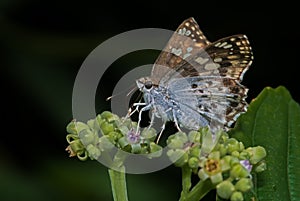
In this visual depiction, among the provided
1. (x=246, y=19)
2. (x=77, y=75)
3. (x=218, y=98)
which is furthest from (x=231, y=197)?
(x=246, y=19)

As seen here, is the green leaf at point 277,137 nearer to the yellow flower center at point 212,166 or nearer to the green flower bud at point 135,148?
the yellow flower center at point 212,166

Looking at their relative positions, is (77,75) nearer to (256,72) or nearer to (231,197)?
(256,72)

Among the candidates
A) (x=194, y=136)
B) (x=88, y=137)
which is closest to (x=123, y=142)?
(x=88, y=137)

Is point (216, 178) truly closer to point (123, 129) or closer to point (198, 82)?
point (123, 129)

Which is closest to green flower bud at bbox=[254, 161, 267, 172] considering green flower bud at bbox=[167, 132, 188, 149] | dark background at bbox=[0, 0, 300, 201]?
green flower bud at bbox=[167, 132, 188, 149]

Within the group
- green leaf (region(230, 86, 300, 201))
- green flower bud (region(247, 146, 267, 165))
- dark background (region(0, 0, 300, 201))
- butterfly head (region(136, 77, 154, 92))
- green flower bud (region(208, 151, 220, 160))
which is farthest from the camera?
dark background (region(0, 0, 300, 201))

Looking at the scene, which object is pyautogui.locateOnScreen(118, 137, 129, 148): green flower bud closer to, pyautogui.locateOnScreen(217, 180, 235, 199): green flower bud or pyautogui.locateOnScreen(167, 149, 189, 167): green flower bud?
pyautogui.locateOnScreen(167, 149, 189, 167): green flower bud

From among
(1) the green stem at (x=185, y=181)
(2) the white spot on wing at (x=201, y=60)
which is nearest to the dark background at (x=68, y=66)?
(2) the white spot on wing at (x=201, y=60)
